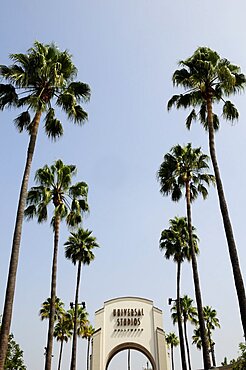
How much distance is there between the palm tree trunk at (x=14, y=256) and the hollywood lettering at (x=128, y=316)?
25.5m

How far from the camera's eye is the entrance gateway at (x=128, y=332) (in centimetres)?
3456

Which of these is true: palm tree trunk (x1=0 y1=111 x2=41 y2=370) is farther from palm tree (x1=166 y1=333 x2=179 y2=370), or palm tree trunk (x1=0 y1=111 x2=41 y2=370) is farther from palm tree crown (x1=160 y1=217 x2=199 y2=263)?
palm tree (x1=166 y1=333 x2=179 y2=370)

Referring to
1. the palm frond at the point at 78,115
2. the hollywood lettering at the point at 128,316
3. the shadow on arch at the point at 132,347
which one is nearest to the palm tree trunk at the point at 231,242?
the palm frond at the point at 78,115

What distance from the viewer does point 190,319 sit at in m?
47.2

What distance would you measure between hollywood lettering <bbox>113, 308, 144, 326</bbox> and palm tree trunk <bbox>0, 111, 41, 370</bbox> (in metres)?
25.5

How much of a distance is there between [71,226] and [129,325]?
1679 centimetres

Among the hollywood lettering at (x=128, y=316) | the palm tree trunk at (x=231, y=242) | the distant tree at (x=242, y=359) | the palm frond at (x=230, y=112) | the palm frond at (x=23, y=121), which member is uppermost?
the palm frond at (x=230, y=112)

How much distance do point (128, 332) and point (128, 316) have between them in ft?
4.81

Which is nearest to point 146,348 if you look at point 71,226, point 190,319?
point 190,319

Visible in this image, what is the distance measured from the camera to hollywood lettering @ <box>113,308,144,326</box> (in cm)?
3612

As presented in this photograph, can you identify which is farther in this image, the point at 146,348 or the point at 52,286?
the point at 146,348

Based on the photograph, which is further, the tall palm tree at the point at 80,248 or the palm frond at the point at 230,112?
the tall palm tree at the point at 80,248

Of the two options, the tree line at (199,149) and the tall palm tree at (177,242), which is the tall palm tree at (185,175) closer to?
the tree line at (199,149)

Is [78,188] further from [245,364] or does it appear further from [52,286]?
[245,364]
